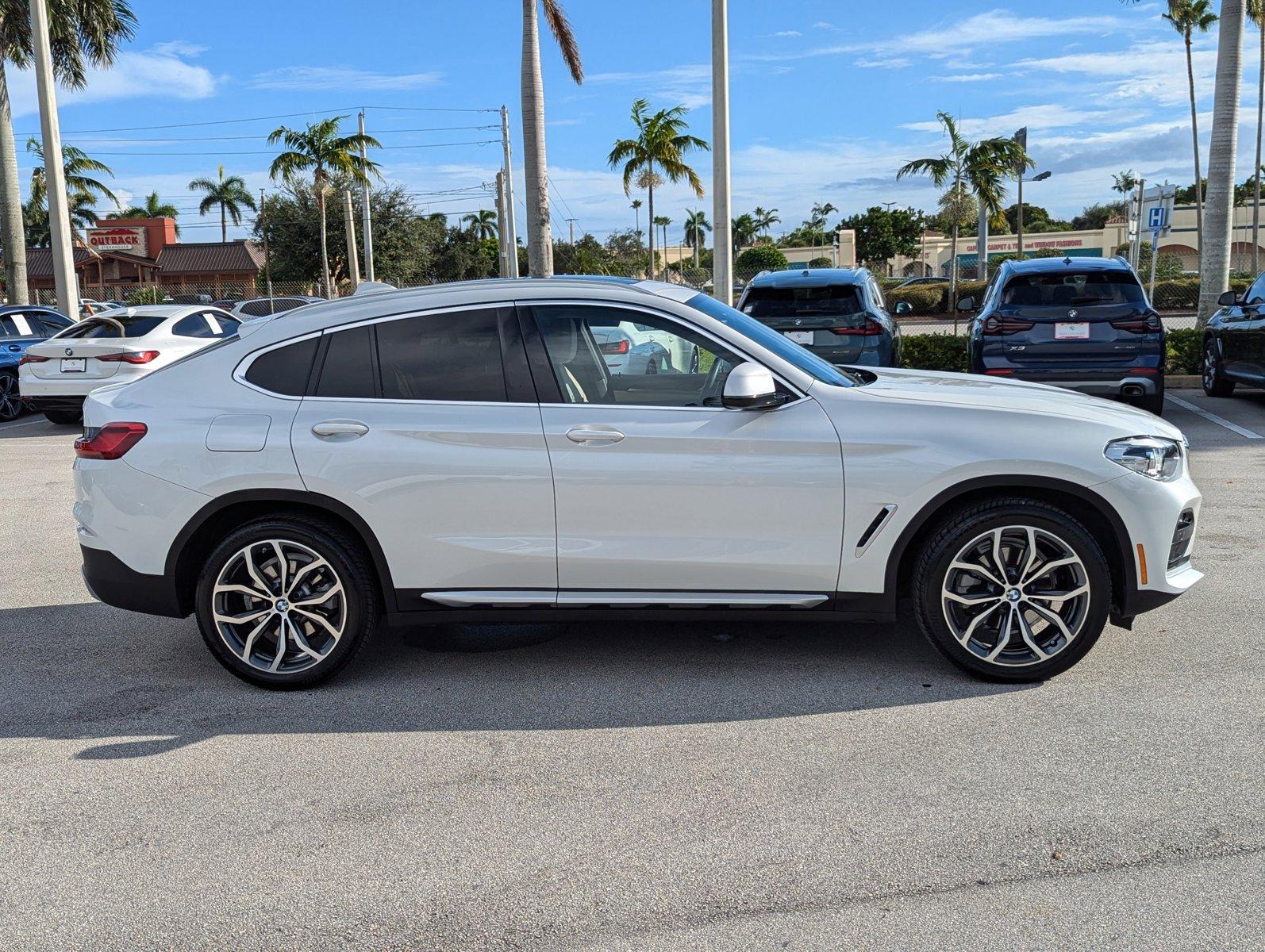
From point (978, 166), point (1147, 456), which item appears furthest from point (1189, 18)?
point (1147, 456)

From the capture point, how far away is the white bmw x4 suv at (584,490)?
456 centimetres

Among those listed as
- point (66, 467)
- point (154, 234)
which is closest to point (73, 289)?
point (66, 467)

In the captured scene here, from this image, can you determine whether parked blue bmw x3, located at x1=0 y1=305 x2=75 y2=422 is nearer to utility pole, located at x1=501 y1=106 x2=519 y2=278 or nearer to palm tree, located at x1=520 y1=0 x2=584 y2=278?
palm tree, located at x1=520 y1=0 x2=584 y2=278

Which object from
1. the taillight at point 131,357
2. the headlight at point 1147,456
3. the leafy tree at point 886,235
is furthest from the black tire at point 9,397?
the leafy tree at point 886,235

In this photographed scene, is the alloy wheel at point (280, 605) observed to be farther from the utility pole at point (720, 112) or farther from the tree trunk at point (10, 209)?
the tree trunk at point (10, 209)

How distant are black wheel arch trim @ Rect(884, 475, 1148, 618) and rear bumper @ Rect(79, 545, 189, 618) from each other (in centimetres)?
304

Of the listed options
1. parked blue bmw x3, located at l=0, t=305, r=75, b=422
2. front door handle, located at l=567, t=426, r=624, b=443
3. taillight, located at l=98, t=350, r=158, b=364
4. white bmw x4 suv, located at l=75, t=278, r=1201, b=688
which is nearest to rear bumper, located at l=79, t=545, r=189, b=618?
white bmw x4 suv, located at l=75, t=278, r=1201, b=688

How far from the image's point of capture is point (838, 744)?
4168mm

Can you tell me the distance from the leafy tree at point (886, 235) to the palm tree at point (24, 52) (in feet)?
195

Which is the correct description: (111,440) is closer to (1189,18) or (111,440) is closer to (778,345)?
(778,345)

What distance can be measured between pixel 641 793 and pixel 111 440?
9.16 feet

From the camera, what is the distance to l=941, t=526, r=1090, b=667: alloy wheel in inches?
180

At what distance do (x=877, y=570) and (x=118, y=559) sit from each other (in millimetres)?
3231

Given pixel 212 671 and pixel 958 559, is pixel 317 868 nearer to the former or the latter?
pixel 212 671
